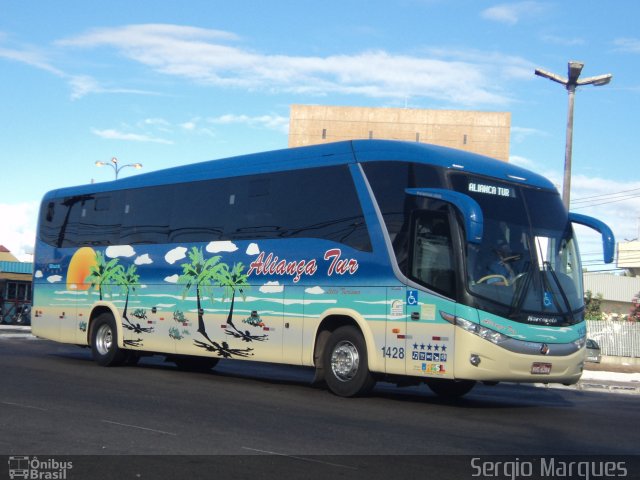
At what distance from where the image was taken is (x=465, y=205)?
12922 mm

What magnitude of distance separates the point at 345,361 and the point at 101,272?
8306 mm

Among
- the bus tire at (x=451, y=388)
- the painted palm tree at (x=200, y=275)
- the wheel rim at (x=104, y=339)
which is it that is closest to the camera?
the bus tire at (x=451, y=388)

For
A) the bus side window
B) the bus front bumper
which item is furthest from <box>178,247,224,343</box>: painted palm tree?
the bus front bumper

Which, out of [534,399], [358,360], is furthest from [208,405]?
[534,399]

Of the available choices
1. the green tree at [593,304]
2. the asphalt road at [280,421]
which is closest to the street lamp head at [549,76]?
the asphalt road at [280,421]

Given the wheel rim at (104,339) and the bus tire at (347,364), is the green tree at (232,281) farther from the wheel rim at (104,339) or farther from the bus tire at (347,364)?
the wheel rim at (104,339)

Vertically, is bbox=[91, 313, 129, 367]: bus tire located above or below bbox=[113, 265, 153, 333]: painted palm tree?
below

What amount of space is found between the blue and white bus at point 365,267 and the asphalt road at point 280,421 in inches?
32.4

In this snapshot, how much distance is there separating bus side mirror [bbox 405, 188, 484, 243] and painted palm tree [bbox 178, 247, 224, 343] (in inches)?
210

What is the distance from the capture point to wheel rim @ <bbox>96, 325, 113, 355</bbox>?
20844 mm

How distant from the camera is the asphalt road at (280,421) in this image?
881 cm

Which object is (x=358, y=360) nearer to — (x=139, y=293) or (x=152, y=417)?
(x=152, y=417)

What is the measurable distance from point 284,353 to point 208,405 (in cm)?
362

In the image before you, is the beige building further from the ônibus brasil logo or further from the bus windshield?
the ônibus brasil logo
